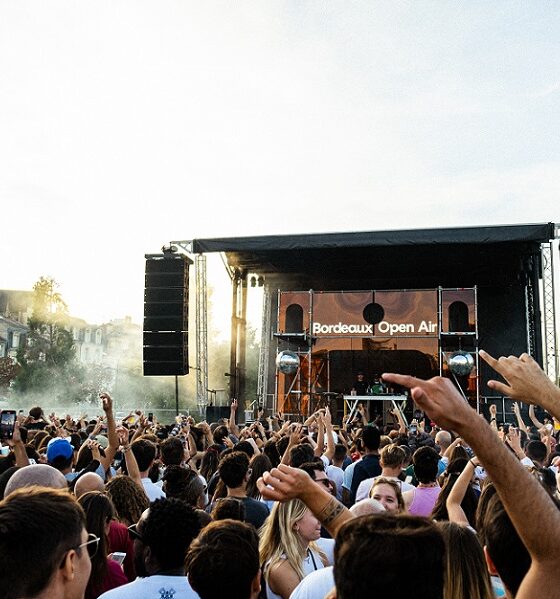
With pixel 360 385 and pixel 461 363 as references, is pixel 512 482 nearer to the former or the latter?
pixel 461 363

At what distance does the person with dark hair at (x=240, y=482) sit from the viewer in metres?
4.21

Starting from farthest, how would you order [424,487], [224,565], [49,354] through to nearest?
[49,354] → [424,487] → [224,565]

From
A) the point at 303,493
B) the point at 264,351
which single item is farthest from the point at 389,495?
the point at 264,351

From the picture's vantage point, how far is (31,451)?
6098mm

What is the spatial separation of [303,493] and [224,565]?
0.36 meters

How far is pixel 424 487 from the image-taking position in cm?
486

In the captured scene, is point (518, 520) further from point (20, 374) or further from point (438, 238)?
point (20, 374)

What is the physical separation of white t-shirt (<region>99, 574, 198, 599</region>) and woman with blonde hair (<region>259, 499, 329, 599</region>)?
1.73 ft

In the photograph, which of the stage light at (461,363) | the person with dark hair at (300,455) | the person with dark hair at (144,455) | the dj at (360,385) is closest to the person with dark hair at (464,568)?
the person with dark hair at (300,455)

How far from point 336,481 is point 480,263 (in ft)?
47.0

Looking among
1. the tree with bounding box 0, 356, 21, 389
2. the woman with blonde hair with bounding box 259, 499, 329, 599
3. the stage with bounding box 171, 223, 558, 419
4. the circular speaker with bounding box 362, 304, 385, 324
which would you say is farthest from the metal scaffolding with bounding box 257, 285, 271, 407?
the tree with bounding box 0, 356, 21, 389

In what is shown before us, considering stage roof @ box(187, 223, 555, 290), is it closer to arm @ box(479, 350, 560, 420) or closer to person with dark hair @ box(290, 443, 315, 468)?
person with dark hair @ box(290, 443, 315, 468)

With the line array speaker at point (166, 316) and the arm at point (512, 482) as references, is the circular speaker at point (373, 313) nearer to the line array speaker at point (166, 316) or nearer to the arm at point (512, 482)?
the line array speaker at point (166, 316)

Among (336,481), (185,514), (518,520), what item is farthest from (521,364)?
(336,481)
